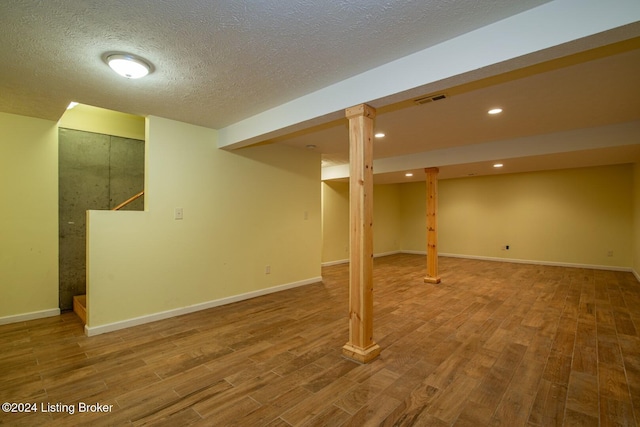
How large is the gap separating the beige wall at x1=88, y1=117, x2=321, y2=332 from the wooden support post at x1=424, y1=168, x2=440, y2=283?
2.31 metres

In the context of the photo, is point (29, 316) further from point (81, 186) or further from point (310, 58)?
point (310, 58)

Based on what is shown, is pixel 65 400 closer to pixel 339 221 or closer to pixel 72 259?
pixel 72 259

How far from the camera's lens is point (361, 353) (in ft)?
8.15

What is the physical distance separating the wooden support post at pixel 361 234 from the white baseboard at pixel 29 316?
3.72m

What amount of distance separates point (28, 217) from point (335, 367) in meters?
3.98

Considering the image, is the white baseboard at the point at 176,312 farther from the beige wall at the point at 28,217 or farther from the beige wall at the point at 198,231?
the beige wall at the point at 28,217

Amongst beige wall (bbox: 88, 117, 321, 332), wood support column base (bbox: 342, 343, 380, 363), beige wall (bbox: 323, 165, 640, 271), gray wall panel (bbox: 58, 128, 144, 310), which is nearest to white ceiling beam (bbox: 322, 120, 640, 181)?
beige wall (bbox: 88, 117, 321, 332)

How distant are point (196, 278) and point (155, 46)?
2.77 meters

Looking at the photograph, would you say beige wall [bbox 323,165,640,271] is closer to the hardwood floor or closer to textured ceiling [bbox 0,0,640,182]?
the hardwood floor

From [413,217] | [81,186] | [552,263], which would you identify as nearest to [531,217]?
[552,263]

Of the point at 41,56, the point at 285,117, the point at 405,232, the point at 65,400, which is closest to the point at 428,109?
the point at 285,117

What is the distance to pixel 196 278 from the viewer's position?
12.6ft

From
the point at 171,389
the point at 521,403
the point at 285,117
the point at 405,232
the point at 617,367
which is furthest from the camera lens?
the point at 405,232

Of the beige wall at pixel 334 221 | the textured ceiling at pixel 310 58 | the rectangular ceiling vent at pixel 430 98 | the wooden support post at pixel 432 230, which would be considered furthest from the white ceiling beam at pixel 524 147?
the rectangular ceiling vent at pixel 430 98
